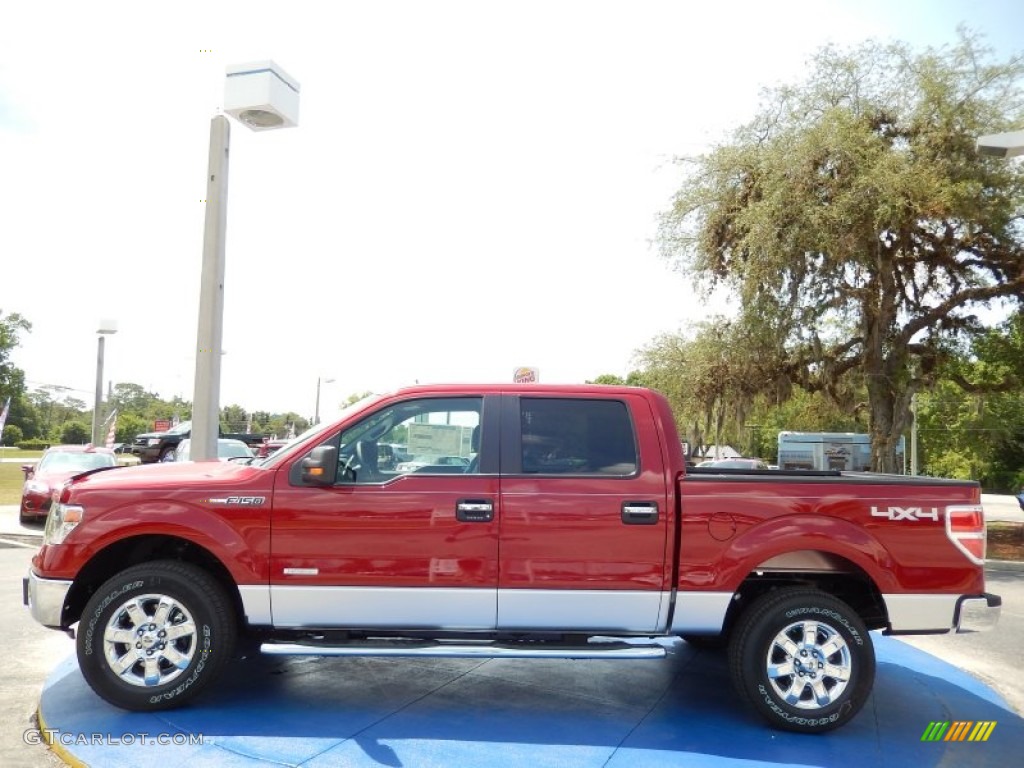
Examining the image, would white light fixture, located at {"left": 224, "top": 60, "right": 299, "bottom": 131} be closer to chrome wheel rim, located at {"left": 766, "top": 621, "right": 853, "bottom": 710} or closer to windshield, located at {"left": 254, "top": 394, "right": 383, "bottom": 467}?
windshield, located at {"left": 254, "top": 394, "right": 383, "bottom": 467}

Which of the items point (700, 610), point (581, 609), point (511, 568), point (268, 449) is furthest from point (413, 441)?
point (268, 449)

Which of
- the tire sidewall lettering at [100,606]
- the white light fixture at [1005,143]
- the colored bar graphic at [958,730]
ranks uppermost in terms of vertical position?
the white light fixture at [1005,143]

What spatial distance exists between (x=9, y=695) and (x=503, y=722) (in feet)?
10.6

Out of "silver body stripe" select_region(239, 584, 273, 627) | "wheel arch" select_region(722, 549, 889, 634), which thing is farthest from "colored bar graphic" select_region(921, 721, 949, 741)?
"silver body stripe" select_region(239, 584, 273, 627)

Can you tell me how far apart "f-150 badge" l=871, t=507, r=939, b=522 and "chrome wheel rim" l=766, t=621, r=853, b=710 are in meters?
0.73

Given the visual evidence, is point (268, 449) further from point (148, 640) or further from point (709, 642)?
point (709, 642)

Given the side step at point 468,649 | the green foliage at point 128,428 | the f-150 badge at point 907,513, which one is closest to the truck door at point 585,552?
the side step at point 468,649

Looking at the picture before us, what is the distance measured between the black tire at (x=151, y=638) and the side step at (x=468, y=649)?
370mm

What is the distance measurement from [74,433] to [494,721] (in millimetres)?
114905

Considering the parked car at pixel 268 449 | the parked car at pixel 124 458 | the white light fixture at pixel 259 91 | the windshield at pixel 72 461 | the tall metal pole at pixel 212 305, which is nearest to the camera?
the parked car at pixel 268 449

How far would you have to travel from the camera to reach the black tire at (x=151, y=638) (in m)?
4.93

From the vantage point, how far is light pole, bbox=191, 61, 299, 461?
9.05m

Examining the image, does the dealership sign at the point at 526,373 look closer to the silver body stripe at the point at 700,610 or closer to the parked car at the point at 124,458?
the silver body stripe at the point at 700,610

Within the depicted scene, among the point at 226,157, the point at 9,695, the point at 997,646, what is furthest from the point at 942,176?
the point at 9,695
